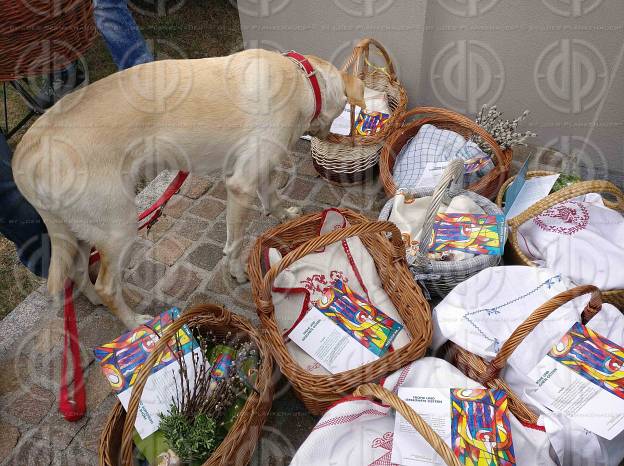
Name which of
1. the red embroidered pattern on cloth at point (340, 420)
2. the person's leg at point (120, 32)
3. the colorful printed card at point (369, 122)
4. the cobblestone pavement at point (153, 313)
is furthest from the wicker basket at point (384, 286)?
the person's leg at point (120, 32)

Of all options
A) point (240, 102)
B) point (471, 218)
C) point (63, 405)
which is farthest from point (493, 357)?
point (63, 405)

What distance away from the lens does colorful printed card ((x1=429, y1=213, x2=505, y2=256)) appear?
7.09 ft

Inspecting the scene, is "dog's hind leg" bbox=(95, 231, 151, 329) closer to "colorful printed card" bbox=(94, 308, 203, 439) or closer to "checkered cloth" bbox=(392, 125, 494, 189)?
"colorful printed card" bbox=(94, 308, 203, 439)

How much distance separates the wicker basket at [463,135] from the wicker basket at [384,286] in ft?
1.91

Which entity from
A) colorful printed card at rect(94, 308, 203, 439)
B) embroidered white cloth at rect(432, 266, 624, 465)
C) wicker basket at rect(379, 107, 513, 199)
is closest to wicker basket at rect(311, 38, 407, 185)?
wicker basket at rect(379, 107, 513, 199)

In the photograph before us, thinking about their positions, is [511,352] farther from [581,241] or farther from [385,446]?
[581,241]

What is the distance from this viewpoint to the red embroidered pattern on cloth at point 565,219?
2287mm

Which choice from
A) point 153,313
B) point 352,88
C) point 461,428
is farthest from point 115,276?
point 461,428

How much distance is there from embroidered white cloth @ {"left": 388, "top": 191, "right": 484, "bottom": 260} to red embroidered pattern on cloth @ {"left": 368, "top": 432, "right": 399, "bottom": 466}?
88 cm

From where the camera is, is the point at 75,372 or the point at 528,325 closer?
the point at 528,325

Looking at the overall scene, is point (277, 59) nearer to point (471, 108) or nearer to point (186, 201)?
point (186, 201)

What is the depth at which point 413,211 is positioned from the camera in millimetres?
2398

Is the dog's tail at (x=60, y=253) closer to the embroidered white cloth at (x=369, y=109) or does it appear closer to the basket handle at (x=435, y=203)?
the basket handle at (x=435, y=203)

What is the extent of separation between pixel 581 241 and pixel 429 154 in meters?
0.93
